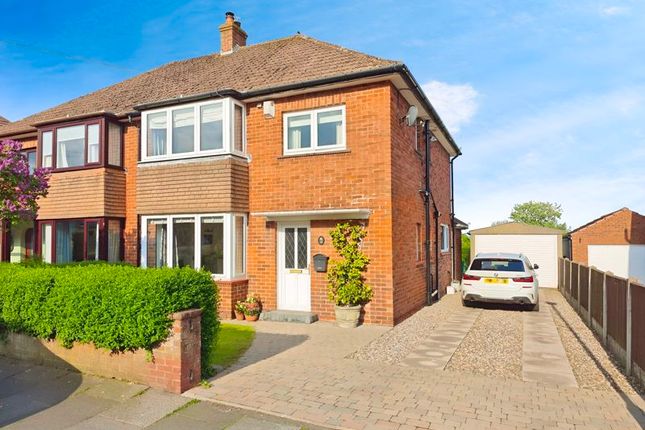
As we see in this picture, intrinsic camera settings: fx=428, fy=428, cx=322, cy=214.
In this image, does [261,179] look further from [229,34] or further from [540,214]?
[540,214]

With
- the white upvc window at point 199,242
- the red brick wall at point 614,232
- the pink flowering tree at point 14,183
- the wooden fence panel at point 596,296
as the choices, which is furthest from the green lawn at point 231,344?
the red brick wall at point 614,232

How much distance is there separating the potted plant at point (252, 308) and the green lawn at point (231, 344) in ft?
1.86

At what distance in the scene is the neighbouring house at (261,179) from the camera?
30.8ft

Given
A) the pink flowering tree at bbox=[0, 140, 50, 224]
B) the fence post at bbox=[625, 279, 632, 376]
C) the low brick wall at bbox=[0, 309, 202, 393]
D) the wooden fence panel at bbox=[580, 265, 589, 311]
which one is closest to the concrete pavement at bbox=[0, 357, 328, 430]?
the low brick wall at bbox=[0, 309, 202, 393]

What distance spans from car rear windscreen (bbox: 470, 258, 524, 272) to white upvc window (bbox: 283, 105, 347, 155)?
17.3ft

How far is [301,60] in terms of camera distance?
11172 mm

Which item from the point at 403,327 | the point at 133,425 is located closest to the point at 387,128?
the point at 403,327

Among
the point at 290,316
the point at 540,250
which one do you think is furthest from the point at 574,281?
the point at 290,316

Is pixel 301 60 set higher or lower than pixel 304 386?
higher

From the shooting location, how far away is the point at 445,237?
53.0ft

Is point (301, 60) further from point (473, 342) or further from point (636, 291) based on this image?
point (636, 291)

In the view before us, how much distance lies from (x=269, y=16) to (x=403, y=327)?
894 centimetres

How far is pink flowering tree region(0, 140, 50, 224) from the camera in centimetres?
744

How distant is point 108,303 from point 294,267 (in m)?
5.13
